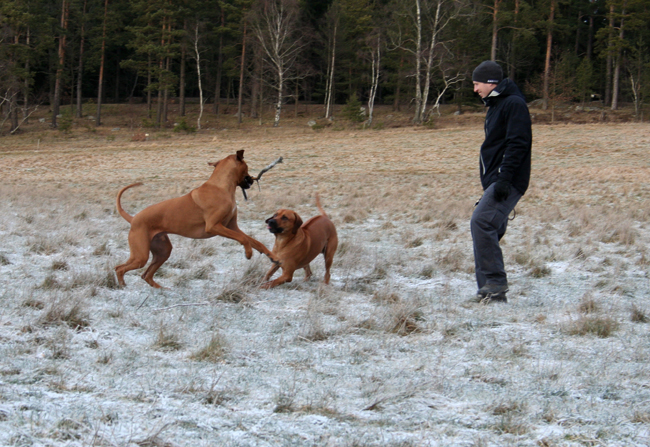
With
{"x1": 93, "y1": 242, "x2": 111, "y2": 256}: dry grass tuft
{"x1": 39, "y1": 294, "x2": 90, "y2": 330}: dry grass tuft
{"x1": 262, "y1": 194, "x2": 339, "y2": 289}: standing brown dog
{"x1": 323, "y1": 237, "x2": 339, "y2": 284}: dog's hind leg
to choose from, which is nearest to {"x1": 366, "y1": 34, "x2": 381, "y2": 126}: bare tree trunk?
{"x1": 93, "y1": 242, "x2": 111, "y2": 256}: dry grass tuft

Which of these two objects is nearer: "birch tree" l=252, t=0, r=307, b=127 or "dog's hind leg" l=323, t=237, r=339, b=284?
"dog's hind leg" l=323, t=237, r=339, b=284

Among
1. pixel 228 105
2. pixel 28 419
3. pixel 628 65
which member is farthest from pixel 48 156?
pixel 628 65

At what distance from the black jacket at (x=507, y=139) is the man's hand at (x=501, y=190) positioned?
47 millimetres

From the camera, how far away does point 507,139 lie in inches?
192

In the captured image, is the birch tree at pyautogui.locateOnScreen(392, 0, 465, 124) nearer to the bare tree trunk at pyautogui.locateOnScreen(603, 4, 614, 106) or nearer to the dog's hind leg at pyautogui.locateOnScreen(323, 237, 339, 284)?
the bare tree trunk at pyautogui.locateOnScreen(603, 4, 614, 106)

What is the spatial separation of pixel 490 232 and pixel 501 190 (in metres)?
0.37

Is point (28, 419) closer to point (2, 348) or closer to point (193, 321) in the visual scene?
point (2, 348)

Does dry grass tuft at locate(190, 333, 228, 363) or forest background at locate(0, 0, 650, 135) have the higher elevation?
forest background at locate(0, 0, 650, 135)

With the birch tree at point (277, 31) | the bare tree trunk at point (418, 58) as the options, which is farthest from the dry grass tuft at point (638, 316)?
the birch tree at point (277, 31)

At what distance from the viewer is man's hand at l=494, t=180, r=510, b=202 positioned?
15.7ft

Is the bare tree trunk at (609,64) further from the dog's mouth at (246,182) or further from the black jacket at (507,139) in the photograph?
the dog's mouth at (246,182)

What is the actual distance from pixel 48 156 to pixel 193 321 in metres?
24.7

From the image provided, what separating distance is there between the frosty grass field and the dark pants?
1.04ft

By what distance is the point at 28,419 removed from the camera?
2570 mm
